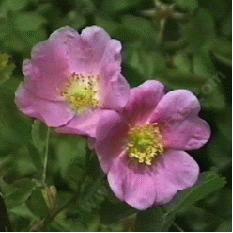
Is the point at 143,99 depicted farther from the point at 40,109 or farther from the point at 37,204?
the point at 37,204

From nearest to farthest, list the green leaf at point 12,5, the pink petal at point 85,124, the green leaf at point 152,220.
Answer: the pink petal at point 85,124
the green leaf at point 152,220
the green leaf at point 12,5

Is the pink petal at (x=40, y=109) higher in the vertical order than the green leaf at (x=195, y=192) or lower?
higher

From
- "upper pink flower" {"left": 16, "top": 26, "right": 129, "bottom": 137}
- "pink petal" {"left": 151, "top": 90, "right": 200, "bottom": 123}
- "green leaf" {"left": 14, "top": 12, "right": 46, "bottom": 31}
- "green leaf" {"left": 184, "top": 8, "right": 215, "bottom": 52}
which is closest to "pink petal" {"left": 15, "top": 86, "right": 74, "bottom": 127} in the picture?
"upper pink flower" {"left": 16, "top": 26, "right": 129, "bottom": 137}

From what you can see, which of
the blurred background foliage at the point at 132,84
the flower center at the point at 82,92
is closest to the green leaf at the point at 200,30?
the blurred background foliage at the point at 132,84

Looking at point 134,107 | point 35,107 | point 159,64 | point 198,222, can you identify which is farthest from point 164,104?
point 198,222

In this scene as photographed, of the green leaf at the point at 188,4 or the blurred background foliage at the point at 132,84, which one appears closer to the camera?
the blurred background foliage at the point at 132,84

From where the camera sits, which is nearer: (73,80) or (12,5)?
(73,80)

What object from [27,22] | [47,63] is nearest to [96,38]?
[47,63]

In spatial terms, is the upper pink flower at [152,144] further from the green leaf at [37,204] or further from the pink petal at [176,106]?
the green leaf at [37,204]

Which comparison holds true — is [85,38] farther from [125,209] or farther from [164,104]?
[125,209]
